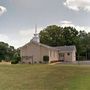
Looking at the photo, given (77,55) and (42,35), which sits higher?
(42,35)

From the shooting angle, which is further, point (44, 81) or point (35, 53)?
point (35, 53)

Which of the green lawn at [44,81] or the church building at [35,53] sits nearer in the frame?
the green lawn at [44,81]

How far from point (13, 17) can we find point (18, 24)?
5.22 m

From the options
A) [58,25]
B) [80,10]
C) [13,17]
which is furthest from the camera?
[58,25]

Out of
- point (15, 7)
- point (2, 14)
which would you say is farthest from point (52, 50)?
point (15, 7)

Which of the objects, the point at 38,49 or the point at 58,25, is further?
the point at 58,25

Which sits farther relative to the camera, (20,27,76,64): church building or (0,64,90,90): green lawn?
(20,27,76,64): church building

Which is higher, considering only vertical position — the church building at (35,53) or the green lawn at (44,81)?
the church building at (35,53)

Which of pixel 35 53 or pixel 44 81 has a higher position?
pixel 35 53

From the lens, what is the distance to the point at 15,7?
128ft

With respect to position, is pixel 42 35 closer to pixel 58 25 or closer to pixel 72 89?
pixel 58 25

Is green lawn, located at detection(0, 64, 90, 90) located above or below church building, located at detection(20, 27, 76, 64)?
below

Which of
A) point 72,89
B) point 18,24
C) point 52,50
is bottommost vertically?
point 72,89

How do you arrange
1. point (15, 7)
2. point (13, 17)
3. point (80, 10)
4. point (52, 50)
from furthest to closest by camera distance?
point (52, 50)
point (80, 10)
point (13, 17)
point (15, 7)
